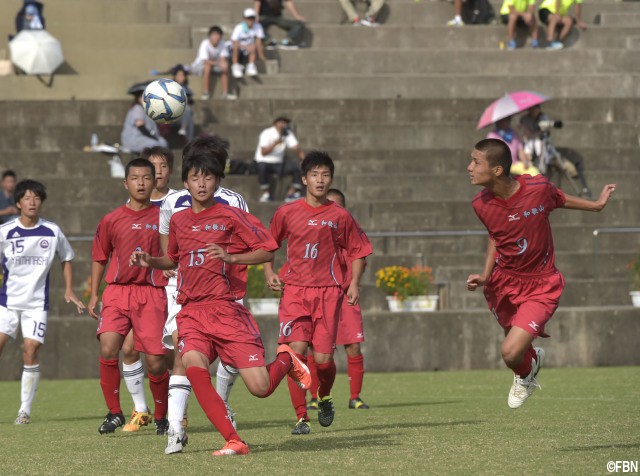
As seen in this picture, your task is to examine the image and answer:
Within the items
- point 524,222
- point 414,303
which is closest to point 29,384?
point 524,222

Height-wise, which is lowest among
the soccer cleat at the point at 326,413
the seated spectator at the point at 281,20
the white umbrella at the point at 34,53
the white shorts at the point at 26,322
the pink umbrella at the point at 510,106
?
the soccer cleat at the point at 326,413

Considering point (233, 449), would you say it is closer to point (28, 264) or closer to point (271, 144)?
point (28, 264)

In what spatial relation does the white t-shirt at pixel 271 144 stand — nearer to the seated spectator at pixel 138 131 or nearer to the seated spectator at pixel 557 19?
the seated spectator at pixel 138 131

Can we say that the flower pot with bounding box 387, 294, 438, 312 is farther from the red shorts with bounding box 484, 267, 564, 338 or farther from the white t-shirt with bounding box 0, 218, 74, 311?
the red shorts with bounding box 484, 267, 564, 338

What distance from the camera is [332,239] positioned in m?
11.8

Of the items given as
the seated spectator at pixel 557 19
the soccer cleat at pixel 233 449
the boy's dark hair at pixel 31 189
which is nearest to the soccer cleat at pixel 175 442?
the soccer cleat at pixel 233 449

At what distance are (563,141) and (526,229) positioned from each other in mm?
15041

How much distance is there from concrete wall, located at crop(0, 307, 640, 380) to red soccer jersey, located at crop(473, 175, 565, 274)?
8058 mm

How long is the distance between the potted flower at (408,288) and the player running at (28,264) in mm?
6367

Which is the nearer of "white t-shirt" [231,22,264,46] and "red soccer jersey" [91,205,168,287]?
"red soccer jersey" [91,205,168,287]

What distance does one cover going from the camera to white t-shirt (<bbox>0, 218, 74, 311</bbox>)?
545 inches

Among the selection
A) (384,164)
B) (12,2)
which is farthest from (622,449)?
(12,2)

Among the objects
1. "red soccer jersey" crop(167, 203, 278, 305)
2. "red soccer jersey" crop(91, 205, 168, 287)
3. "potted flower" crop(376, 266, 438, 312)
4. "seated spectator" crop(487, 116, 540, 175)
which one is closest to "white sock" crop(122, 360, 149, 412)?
"red soccer jersey" crop(91, 205, 168, 287)

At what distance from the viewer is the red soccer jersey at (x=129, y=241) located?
39.2 feet
